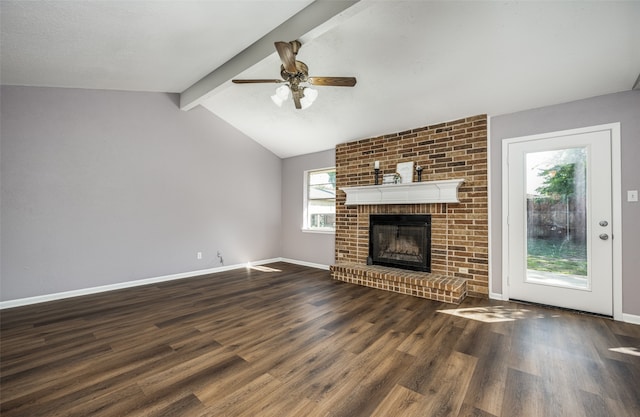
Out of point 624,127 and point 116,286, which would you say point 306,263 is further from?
point 624,127

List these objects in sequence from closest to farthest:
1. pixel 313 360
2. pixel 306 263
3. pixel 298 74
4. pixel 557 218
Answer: pixel 313 360 → pixel 298 74 → pixel 557 218 → pixel 306 263

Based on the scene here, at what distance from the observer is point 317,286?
4086 mm

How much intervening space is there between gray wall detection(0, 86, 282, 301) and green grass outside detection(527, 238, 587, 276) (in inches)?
186

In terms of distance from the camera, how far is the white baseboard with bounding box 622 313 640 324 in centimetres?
272

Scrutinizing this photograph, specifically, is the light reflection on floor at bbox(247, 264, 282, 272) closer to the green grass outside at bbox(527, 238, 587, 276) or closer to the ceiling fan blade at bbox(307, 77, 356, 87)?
the ceiling fan blade at bbox(307, 77, 356, 87)

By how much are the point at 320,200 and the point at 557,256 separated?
3.87m

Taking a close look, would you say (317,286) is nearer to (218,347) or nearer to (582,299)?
(218,347)

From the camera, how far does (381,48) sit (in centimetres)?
274

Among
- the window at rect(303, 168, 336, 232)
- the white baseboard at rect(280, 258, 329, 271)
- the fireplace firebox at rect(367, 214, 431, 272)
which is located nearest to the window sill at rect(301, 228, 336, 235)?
the window at rect(303, 168, 336, 232)

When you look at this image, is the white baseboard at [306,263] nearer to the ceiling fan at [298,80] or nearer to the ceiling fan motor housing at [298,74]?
the ceiling fan at [298,80]

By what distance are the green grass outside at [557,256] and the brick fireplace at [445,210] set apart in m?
0.50

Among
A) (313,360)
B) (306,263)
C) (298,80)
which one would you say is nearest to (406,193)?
(298,80)

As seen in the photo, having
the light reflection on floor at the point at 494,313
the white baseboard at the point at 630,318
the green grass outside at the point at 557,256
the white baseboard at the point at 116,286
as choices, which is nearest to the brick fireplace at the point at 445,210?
the light reflection on floor at the point at 494,313

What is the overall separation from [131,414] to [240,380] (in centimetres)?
60
